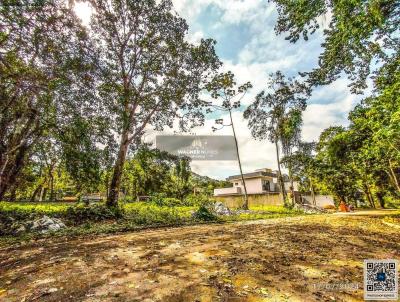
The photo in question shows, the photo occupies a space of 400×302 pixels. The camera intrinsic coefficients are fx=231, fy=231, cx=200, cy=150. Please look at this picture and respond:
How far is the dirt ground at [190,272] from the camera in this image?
260cm

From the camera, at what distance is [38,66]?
8.98 meters

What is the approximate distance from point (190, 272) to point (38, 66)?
9759 millimetres

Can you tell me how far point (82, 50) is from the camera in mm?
8992

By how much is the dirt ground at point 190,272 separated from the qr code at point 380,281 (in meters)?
0.10

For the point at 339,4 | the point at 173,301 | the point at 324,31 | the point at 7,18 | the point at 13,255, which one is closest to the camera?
the point at 173,301

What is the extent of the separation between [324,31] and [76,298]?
10092 mm

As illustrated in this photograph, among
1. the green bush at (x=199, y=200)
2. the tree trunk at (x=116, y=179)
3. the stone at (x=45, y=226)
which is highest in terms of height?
the tree trunk at (x=116, y=179)

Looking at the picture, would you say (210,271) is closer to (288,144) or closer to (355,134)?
(355,134)

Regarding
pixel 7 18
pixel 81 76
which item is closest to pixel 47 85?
pixel 81 76

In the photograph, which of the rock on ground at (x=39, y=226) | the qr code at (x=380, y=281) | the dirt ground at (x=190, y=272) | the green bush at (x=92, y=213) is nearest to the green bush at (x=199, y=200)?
the green bush at (x=92, y=213)

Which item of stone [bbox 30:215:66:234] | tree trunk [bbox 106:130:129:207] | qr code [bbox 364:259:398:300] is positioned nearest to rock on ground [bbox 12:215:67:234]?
stone [bbox 30:215:66:234]

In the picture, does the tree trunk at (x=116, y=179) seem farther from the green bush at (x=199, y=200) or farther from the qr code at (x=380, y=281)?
the qr code at (x=380, y=281)

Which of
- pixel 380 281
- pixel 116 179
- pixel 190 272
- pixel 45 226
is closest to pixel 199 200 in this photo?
pixel 116 179

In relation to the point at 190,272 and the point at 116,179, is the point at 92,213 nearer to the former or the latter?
the point at 116,179
